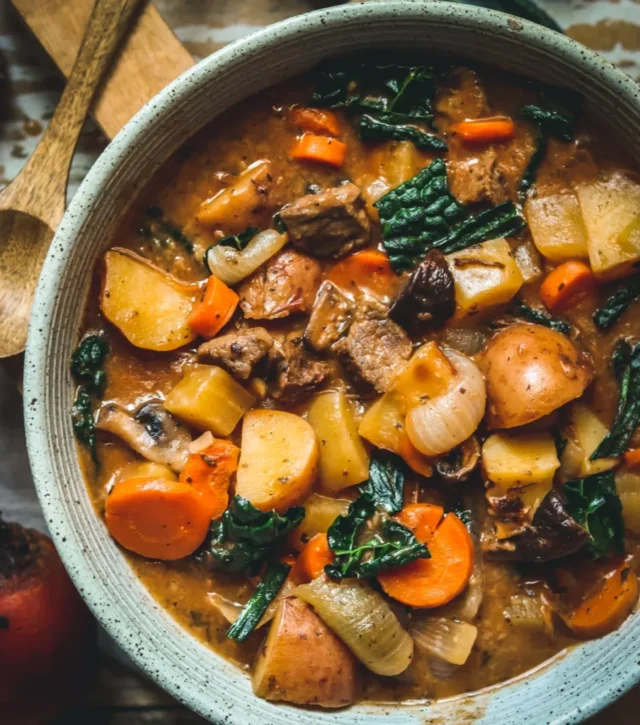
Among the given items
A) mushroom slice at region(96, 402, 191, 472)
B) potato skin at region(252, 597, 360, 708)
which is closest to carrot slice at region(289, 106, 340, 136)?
mushroom slice at region(96, 402, 191, 472)

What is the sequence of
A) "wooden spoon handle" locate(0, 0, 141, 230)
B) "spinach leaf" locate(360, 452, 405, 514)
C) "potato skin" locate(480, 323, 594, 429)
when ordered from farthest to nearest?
"wooden spoon handle" locate(0, 0, 141, 230) → "spinach leaf" locate(360, 452, 405, 514) → "potato skin" locate(480, 323, 594, 429)

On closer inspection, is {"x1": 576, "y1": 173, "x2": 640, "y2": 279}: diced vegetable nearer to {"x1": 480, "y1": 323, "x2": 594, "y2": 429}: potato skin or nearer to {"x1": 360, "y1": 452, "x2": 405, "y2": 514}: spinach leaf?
{"x1": 480, "y1": 323, "x2": 594, "y2": 429}: potato skin

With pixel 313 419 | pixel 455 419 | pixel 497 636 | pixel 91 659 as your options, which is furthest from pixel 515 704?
pixel 91 659

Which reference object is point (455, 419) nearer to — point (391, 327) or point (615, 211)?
point (391, 327)

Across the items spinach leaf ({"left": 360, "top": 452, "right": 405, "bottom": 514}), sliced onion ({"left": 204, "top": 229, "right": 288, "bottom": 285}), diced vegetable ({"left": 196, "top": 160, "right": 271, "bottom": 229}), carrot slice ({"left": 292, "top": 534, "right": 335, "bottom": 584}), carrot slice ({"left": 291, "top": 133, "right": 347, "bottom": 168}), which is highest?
carrot slice ({"left": 291, "top": 133, "right": 347, "bottom": 168})

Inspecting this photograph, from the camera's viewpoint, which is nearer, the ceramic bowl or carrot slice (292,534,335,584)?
the ceramic bowl

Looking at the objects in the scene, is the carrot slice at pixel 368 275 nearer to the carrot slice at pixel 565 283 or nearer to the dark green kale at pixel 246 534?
the carrot slice at pixel 565 283

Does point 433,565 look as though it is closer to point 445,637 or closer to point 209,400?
point 445,637
